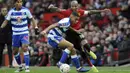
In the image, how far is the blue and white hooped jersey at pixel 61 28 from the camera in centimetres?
1552

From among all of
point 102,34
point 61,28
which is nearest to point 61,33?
point 61,28

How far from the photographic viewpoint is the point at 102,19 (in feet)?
88.6

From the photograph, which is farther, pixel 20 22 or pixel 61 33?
pixel 20 22

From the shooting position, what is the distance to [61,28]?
15.7 metres

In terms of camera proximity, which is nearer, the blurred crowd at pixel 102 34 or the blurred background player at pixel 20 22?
the blurred background player at pixel 20 22

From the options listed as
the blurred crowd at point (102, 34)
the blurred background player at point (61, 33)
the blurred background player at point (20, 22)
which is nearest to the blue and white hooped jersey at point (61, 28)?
the blurred background player at point (61, 33)

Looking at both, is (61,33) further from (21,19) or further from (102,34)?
(102,34)

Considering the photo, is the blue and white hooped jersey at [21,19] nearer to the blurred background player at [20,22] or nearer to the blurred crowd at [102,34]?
the blurred background player at [20,22]

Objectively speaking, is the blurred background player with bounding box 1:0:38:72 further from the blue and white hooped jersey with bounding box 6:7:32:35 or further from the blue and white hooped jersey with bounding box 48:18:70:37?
the blue and white hooped jersey with bounding box 48:18:70:37

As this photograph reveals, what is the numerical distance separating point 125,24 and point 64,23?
9.32 metres

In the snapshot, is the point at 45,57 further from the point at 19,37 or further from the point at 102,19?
the point at 19,37

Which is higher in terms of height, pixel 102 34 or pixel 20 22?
pixel 20 22

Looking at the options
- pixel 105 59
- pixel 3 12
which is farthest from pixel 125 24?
pixel 3 12

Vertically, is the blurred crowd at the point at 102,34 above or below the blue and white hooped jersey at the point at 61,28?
below
